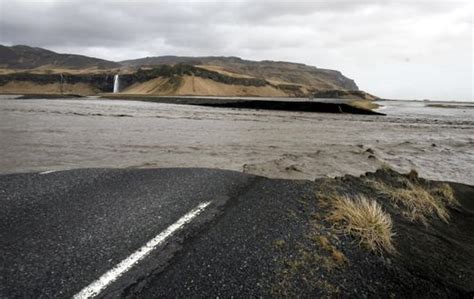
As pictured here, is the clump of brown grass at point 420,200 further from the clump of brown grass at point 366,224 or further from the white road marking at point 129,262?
the white road marking at point 129,262

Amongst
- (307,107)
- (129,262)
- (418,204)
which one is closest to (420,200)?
(418,204)

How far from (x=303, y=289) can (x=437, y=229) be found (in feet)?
14.9

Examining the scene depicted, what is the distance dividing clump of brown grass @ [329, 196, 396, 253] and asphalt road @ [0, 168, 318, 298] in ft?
2.49

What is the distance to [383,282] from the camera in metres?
4.87

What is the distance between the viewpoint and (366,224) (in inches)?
244

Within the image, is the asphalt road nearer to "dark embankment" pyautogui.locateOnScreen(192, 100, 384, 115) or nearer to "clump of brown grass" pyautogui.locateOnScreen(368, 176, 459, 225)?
"clump of brown grass" pyautogui.locateOnScreen(368, 176, 459, 225)

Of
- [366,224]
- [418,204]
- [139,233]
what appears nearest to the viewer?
[139,233]

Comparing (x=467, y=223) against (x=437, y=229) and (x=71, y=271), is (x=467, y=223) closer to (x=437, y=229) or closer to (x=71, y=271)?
(x=437, y=229)

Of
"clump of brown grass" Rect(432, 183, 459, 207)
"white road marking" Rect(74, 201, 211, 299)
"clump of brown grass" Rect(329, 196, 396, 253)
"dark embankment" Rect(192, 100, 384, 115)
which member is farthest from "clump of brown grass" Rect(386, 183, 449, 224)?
"dark embankment" Rect(192, 100, 384, 115)

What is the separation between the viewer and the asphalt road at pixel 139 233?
14.0ft

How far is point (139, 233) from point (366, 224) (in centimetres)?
378

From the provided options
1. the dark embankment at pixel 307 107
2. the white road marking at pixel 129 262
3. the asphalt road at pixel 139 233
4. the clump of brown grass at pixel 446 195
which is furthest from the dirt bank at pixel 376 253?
the dark embankment at pixel 307 107

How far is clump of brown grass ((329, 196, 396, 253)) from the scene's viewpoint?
5.79 meters

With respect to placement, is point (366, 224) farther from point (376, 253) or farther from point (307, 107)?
point (307, 107)
